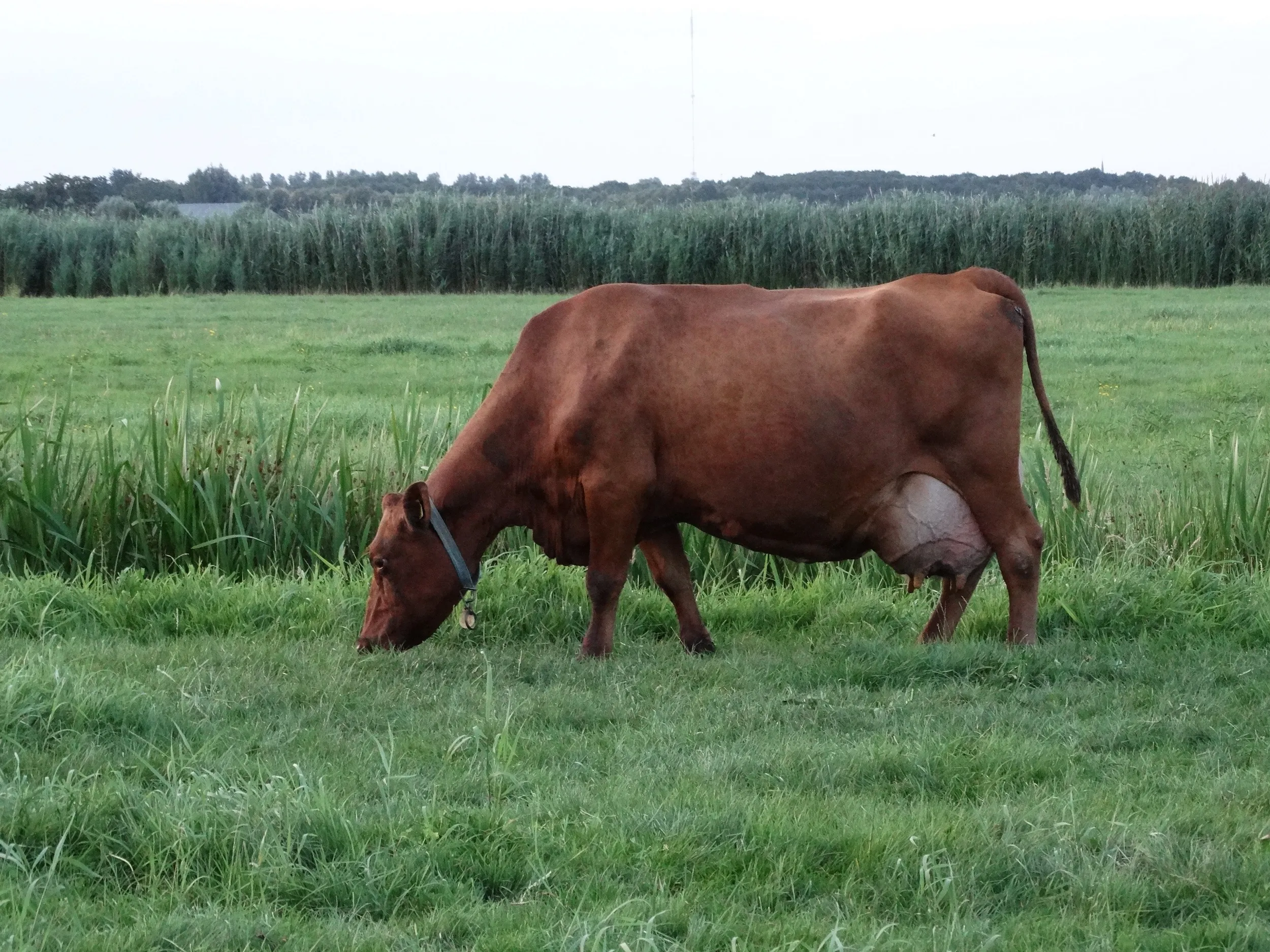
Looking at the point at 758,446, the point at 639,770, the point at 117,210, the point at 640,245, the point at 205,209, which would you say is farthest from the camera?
the point at 117,210

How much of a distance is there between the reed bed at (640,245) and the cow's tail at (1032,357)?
25.4 meters

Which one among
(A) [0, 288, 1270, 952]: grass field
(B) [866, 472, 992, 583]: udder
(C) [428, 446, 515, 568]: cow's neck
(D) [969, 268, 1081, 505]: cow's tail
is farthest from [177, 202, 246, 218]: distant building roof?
(B) [866, 472, 992, 583]: udder

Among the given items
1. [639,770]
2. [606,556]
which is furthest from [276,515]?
[639,770]

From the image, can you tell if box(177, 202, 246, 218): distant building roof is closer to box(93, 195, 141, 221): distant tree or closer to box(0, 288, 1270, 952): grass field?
box(93, 195, 141, 221): distant tree

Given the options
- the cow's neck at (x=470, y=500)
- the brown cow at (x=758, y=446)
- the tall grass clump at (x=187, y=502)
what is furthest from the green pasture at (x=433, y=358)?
the brown cow at (x=758, y=446)

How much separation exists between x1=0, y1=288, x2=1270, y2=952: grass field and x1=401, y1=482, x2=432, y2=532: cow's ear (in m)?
0.57

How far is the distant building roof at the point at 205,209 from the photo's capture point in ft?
122

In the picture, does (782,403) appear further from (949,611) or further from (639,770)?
(639,770)

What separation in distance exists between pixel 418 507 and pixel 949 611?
7.64 ft

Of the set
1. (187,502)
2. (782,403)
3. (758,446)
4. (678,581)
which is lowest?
(678,581)

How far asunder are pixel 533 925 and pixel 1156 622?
4018 mm

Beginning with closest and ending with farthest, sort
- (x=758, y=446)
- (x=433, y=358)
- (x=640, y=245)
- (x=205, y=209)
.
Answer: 1. (x=758, y=446)
2. (x=433, y=358)
3. (x=640, y=245)
4. (x=205, y=209)

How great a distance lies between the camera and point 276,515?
760 centimetres

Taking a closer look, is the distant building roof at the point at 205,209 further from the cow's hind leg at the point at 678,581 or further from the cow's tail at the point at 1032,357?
the cow's tail at the point at 1032,357
